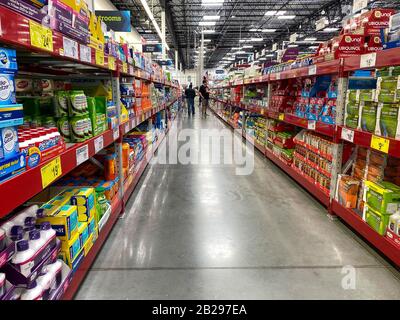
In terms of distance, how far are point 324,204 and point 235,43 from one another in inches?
1009

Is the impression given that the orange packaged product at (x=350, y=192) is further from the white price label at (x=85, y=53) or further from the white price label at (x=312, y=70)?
the white price label at (x=85, y=53)

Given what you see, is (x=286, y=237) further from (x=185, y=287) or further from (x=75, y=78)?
(x=75, y=78)

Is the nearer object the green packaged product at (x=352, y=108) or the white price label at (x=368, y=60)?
the white price label at (x=368, y=60)

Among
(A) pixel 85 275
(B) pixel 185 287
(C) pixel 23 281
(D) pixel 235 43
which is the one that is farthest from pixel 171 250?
(D) pixel 235 43

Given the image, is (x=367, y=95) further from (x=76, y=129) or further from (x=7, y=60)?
(x=7, y=60)

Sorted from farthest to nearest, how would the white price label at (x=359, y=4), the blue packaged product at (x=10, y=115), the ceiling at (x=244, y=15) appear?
the ceiling at (x=244, y=15) < the white price label at (x=359, y=4) < the blue packaged product at (x=10, y=115)

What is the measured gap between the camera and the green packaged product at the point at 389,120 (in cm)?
207

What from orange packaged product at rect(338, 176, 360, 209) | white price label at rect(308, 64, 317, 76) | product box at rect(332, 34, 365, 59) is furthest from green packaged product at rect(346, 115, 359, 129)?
white price label at rect(308, 64, 317, 76)

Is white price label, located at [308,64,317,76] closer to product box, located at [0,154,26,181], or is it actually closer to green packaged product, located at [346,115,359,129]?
green packaged product, located at [346,115,359,129]

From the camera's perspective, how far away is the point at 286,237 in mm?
2590

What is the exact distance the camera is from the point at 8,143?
3.58 ft

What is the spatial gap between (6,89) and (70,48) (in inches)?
24.6

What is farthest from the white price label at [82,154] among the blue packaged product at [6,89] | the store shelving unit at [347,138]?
the store shelving unit at [347,138]

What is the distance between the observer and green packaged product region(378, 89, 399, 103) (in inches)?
81.0
